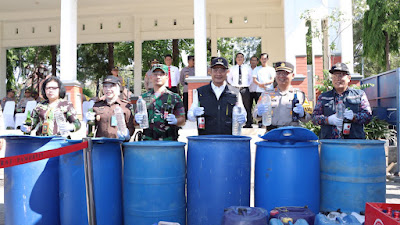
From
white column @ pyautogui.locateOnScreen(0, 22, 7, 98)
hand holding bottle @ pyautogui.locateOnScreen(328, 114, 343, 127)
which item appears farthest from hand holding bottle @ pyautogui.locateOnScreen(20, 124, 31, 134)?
white column @ pyautogui.locateOnScreen(0, 22, 7, 98)

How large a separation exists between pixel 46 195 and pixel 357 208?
2821 millimetres

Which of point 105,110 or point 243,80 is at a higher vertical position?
point 243,80

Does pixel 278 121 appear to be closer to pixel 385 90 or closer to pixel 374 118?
pixel 374 118

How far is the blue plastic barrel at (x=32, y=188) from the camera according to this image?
3295 millimetres

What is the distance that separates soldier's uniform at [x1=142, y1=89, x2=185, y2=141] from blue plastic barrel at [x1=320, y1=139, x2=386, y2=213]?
1.77 meters

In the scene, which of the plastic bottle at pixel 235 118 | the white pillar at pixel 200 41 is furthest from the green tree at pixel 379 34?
the plastic bottle at pixel 235 118

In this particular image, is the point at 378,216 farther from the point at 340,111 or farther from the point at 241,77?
the point at 241,77

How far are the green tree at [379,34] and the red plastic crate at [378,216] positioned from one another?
17.8 metres

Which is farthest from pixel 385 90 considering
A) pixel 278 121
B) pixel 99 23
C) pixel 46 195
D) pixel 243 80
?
pixel 99 23

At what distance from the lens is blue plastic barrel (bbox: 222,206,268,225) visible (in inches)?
90.7

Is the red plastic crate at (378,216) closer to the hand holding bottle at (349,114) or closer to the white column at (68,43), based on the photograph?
the hand holding bottle at (349,114)

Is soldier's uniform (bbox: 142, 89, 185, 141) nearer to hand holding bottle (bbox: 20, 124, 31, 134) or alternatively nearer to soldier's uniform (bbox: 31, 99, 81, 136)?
soldier's uniform (bbox: 31, 99, 81, 136)

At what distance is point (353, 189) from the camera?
3.13m

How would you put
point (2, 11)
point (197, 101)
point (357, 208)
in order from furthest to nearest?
1. point (2, 11)
2. point (197, 101)
3. point (357, 208)
